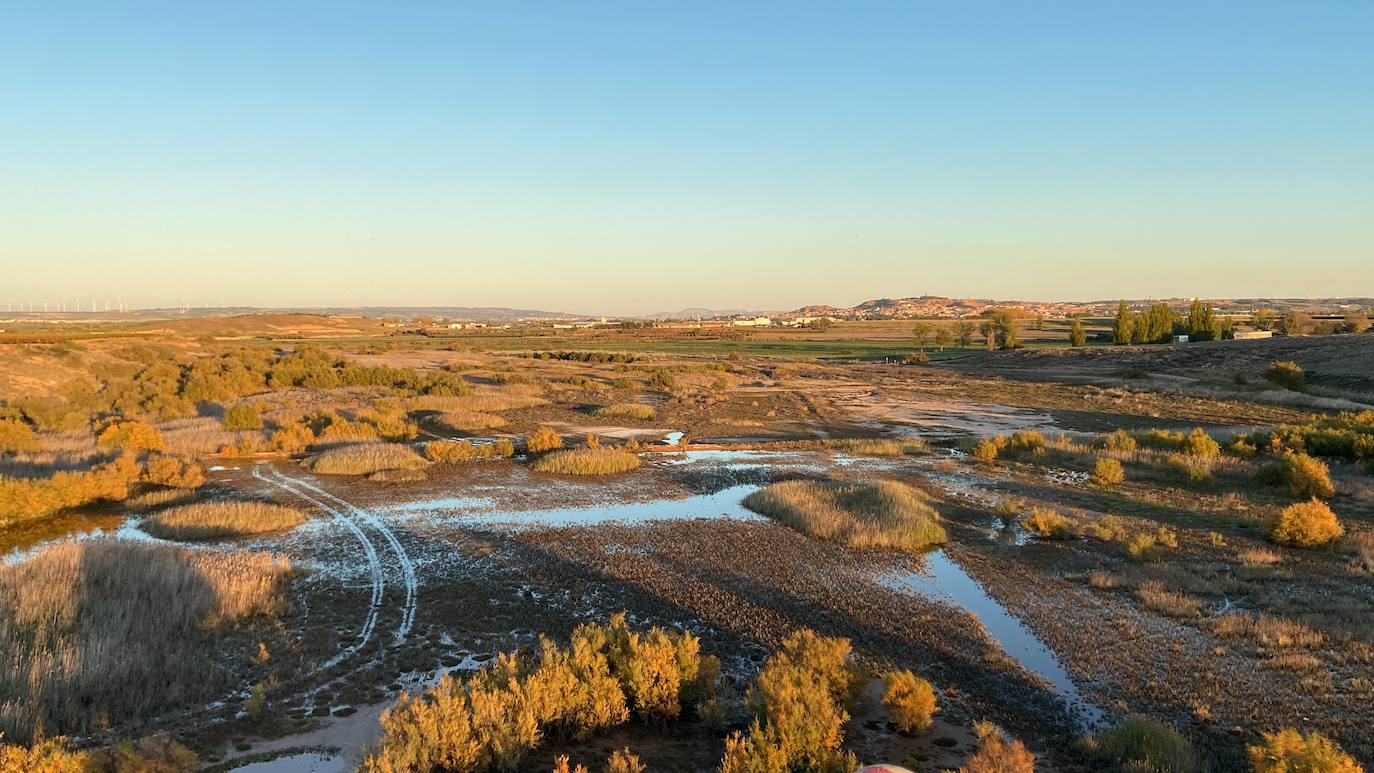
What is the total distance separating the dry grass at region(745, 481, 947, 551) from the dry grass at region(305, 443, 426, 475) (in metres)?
10.2

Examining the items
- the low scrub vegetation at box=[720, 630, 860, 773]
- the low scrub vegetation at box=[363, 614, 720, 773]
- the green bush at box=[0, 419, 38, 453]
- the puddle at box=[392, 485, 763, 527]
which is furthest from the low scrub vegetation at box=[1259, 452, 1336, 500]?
the green bush at box=[0, 419, 38, 453]

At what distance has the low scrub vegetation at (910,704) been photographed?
760cm

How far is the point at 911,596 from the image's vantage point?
38.4ft

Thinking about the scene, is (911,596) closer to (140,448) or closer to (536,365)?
(140,448)

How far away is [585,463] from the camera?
21.9 meters

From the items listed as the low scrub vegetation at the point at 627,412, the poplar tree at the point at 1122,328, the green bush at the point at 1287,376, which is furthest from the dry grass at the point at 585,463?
the poplar tree at the point at 1122,328

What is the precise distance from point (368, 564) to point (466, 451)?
1085 cm

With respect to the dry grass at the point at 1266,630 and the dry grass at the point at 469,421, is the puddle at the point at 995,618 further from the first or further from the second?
the dry grass at the point at 469,421

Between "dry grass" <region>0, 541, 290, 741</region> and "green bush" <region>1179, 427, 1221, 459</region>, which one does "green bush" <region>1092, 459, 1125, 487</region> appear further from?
"dry grass" <region>0, 541, 290, 741</region>

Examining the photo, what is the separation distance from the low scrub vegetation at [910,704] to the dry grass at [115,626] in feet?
23.5

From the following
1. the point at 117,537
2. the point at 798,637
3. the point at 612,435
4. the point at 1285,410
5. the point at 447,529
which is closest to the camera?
the point at 798,637

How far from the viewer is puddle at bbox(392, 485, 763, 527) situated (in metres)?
16.4

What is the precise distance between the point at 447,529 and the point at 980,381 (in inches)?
1806

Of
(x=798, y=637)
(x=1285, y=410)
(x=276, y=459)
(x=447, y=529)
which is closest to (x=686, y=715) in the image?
(x=798, y=637)
